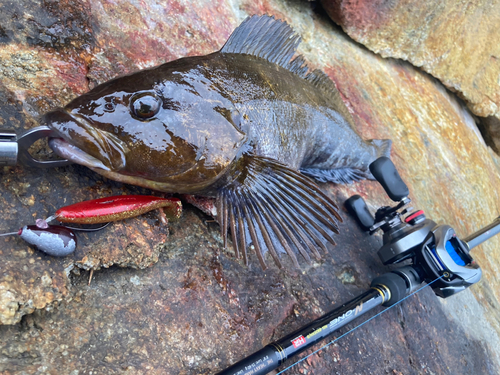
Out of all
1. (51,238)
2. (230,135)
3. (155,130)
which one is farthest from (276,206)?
(51,238)

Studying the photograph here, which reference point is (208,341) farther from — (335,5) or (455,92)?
(455,92)

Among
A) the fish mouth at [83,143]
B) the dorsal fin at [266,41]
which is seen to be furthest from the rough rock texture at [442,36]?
the fish mouth at [83,143]

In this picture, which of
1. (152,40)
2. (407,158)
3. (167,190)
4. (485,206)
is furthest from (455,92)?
(167,190)

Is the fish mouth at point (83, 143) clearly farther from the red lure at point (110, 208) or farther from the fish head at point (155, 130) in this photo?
the red lure at point (110, 208)

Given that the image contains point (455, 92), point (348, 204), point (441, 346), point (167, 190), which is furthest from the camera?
point (455, 92)

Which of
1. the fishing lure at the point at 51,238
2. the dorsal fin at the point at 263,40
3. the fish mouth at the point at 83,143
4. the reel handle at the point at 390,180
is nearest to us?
the fishing lure at the point at 51,238

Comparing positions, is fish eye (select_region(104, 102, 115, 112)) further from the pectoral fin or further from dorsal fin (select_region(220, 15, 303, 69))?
dorsal fin (select_region(220, 15, 303, 69))

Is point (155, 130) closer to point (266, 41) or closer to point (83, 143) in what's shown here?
point (83, 143)
